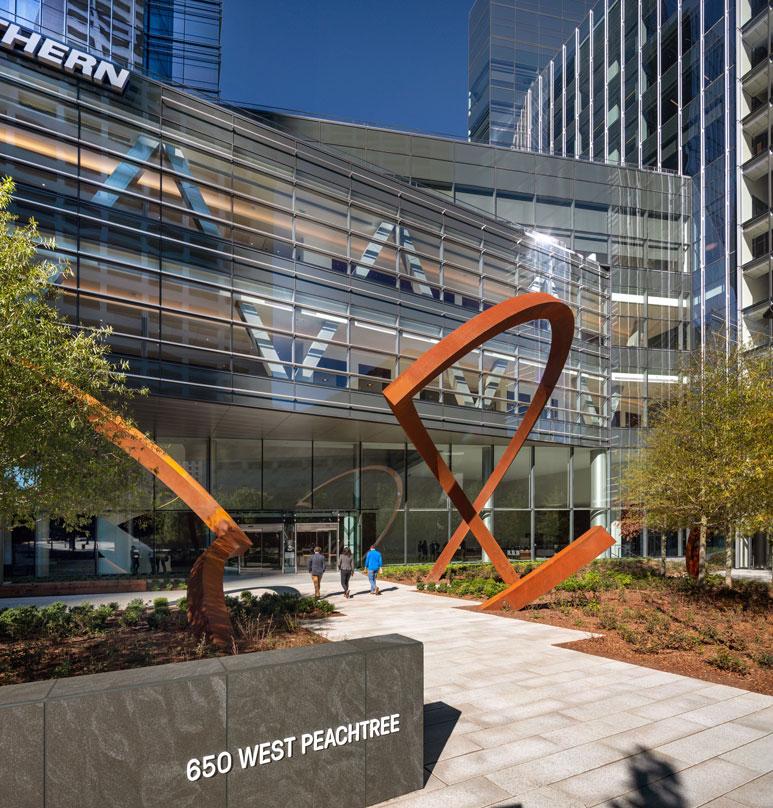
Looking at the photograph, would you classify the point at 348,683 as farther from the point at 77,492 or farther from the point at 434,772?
the point at 77,492

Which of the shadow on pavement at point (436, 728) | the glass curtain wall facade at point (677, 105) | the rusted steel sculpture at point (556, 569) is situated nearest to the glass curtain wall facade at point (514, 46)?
the glass curtain wall facade at point (677, 105)

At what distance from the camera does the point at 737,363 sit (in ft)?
67.6

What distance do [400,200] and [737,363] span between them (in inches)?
648

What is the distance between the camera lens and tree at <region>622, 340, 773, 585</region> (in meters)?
17.4

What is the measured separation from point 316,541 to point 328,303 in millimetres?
10879

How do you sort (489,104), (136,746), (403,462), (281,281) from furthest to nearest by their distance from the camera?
(489,104) < (403,462) < (281,281) < (136,746)

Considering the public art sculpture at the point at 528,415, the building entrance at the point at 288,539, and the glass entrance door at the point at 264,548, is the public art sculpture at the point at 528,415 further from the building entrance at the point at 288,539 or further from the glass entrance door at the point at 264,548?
the glass entrance door at the point at 264,548

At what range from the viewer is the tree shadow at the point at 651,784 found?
600 centimetres

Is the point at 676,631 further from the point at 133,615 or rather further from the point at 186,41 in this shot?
the point at 186,41

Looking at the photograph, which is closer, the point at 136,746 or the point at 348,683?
the point at 136,746

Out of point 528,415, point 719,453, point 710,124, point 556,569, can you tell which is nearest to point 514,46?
point 710,124

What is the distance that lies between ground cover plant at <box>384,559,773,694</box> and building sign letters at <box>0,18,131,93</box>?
1982 centimetres

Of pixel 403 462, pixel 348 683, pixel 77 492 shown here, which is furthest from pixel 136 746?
pixel 403 462

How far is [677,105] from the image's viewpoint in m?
44.8
